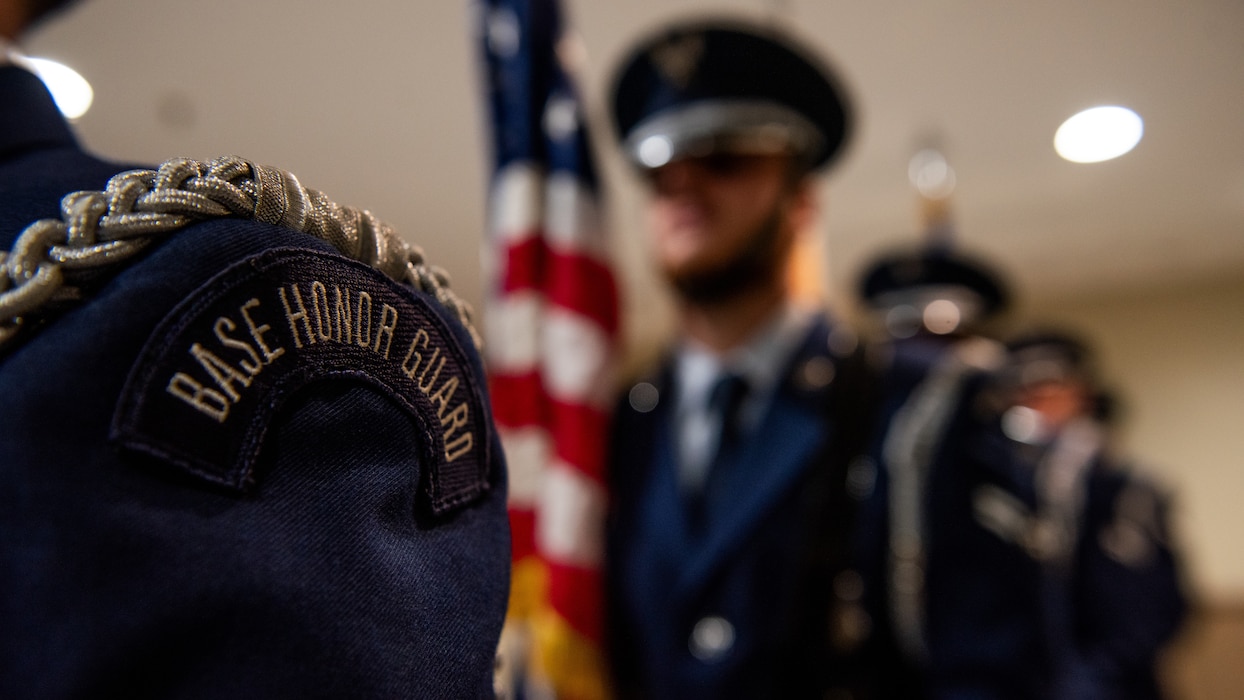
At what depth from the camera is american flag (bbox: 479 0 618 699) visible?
2.60ft

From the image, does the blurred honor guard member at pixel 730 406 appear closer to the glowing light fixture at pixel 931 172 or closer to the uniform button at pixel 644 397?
the uniform button at pixel 644 397

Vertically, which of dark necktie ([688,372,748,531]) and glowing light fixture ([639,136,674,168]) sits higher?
glowing light fixture ([639,136,674,168])

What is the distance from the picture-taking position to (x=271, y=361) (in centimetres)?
20

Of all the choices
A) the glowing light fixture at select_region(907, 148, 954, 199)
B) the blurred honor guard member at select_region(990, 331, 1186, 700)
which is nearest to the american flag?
the blurred honor guard member at select_region(990, 331, 1186, 700)

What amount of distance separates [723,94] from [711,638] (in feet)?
2.01

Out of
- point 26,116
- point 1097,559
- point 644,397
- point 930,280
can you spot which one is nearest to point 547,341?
point 644,397

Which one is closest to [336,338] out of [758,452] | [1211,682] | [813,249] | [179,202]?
[179,202]

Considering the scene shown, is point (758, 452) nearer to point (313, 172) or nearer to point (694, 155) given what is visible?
point (694, 155)

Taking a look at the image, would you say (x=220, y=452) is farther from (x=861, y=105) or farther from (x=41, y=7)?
(x=861, y=105)

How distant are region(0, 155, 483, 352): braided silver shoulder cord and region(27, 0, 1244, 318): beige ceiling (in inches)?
0.9

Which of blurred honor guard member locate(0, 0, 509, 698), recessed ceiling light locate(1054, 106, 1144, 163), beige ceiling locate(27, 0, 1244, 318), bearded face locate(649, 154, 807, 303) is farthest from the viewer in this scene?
recessed ceiling light locate(1054, 106, 1144, 163)

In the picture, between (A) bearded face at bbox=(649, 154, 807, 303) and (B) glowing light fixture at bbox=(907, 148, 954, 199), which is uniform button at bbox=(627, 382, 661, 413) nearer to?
(A) bearded face at bbox=(649, 154, 807, 303)

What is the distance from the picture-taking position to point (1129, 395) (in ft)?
13.8

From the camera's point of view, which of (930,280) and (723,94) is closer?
(723,94)
